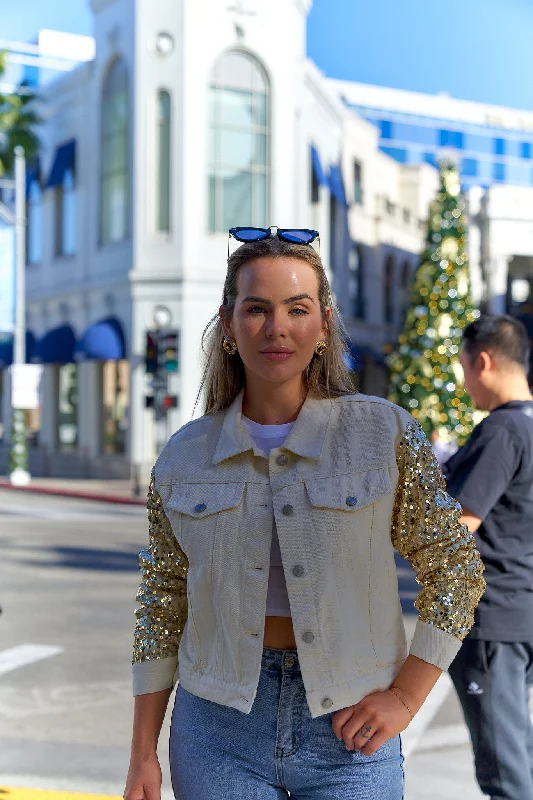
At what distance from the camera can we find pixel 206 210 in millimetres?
28906

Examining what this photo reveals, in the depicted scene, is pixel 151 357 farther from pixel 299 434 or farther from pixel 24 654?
pixel 299 434

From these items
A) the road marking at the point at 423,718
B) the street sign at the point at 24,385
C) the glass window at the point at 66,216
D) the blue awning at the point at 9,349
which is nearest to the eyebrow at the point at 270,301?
the road marking at the point at 423,718

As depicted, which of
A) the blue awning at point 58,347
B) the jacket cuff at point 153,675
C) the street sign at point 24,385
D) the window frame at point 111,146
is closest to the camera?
the jacket cuff at point 153,675

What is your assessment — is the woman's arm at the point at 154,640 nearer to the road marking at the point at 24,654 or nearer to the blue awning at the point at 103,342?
the road marking at the point at 24,654

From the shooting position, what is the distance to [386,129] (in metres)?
56.7

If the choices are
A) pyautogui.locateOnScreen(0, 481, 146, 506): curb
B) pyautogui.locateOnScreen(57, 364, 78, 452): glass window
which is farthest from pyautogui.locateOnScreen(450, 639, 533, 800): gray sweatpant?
pyautogui.locateOnScreen(57, 364, 78, 452): glass window

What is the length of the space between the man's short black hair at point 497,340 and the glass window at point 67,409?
29.3 m

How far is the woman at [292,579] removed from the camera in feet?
6.98

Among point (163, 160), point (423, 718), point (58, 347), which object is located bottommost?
point (423, 718)

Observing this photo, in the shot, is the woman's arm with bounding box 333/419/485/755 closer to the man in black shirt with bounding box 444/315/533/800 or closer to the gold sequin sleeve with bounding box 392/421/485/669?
the gold sequin sleeve with bounding box 392/421/485/669

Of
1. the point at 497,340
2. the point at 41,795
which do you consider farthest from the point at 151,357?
the point at 497,340

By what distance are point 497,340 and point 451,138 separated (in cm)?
5929

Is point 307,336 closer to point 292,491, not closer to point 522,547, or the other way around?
point 292,491

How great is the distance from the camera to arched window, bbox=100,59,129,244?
1169 inches
